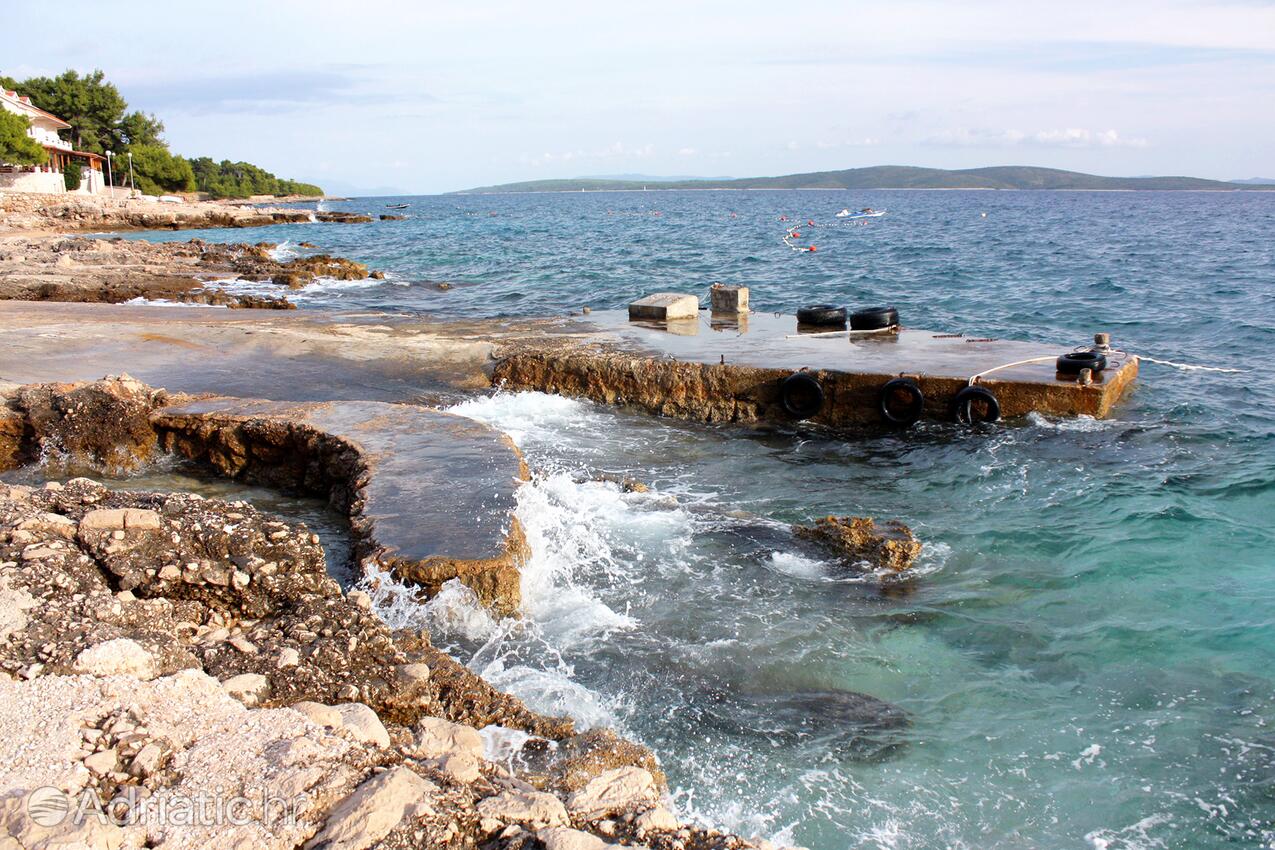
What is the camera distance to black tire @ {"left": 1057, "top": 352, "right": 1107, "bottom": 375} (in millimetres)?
12430

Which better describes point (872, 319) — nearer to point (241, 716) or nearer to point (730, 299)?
point (730, 299)

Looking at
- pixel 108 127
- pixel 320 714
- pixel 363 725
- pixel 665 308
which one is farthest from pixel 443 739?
pixel 108 127

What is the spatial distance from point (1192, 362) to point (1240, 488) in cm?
807

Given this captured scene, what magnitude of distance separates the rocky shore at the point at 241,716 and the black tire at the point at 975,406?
27.8ft

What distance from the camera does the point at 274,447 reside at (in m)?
9.72

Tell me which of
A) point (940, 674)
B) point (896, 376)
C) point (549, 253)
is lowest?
point (940, 674)

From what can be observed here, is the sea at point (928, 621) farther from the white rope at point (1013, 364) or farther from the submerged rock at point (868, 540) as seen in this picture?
the white rope at point (1013, 364)

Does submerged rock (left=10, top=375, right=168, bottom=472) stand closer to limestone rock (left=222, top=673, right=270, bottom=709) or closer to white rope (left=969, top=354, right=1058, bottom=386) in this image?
limestone rock (left=222, top=673, right=270, bottom=709)

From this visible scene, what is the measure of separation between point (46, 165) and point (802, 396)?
74634 mm

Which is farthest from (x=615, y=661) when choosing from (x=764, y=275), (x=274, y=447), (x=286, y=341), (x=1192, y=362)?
(x=764, y=275)

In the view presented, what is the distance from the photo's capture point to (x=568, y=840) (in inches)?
143

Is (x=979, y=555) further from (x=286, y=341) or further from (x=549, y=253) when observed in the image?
(x=549, y=253)

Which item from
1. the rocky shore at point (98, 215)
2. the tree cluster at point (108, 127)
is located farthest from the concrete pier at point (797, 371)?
the tree cluster at point (108, 127)

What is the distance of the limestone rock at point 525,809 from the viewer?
12.6 ft
